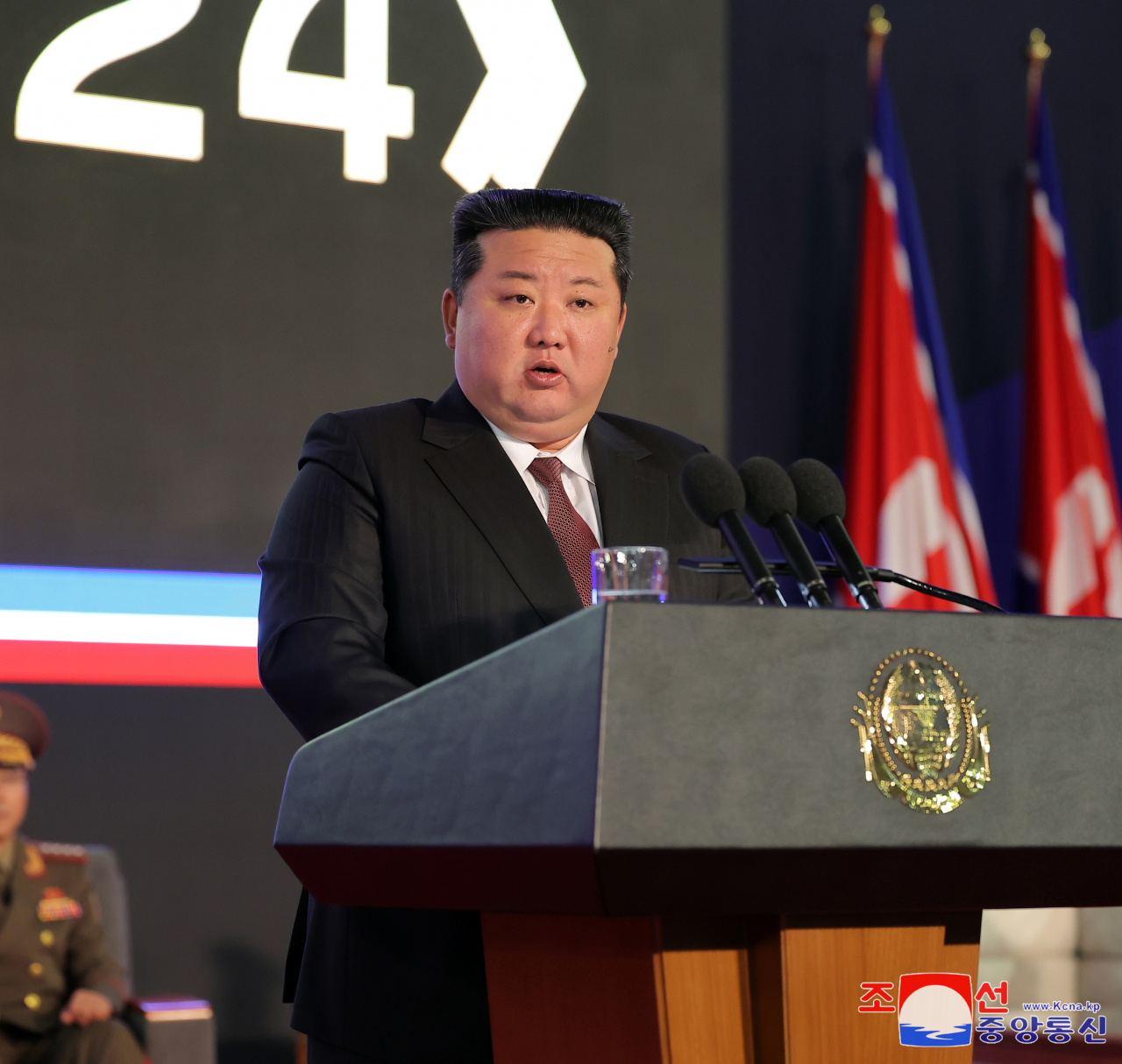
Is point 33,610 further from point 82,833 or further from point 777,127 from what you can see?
point 777,127

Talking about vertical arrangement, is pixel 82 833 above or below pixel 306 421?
below

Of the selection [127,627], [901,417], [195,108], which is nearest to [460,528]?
[127,627]

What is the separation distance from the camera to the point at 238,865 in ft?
10.4

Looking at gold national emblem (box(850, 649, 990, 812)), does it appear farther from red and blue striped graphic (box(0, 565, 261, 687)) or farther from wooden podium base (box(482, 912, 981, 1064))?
red and blue striped graphic (box(0, 565, 261, 687))

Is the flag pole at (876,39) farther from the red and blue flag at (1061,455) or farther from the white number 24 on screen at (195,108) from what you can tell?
the white number 24 on screen at (195,108)

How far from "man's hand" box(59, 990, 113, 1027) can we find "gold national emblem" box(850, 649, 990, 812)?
2.33m

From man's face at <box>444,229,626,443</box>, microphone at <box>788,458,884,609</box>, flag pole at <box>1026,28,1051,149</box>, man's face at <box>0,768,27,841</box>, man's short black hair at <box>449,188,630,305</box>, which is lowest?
man's face at <box>0,768,27,841</box>

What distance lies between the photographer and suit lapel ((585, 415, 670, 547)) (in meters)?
1.47

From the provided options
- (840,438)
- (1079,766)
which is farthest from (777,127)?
(1079,766)

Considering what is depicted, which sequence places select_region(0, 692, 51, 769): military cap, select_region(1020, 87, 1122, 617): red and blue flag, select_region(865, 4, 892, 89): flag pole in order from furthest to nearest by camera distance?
1. select_region(865, 4, 892, 89): flag pole
2. select_region(1020, 87, 1122, 617): red and blue flag
3. select_region(0, 692, 51, 769): military cap

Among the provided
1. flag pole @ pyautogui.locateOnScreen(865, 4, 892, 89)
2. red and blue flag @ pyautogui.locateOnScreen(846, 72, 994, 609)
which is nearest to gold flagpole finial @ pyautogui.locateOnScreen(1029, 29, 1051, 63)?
flag pole @ pyautogui.locateOnScreen(865, 4, 892, 89)

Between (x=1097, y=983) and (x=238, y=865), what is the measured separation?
2.15 m

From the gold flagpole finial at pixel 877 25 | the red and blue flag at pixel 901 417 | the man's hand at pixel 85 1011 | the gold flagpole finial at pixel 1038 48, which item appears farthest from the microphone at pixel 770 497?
the gold flagpole finial at pixel 1038 48

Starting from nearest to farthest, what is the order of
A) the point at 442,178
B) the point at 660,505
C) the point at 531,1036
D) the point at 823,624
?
the point at 823,624 → the point at 531,1036 → the point at 660,505 → the point at 442,178
